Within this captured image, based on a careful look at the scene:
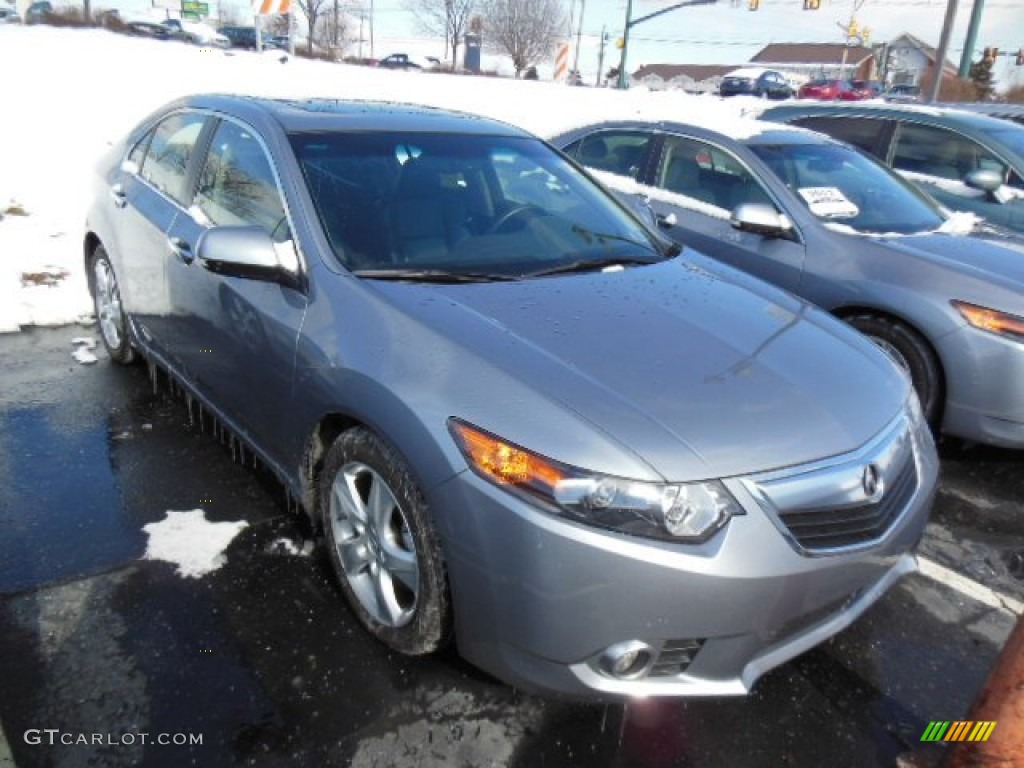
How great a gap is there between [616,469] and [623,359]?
456mm

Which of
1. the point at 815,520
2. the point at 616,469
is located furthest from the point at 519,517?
the point at 815,520

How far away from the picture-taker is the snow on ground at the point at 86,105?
19.0ft

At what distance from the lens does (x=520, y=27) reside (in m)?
48.4

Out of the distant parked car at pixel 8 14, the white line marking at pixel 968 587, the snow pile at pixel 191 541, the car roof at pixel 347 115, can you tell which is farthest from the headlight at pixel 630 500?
the distant parked car at pixel 8 14

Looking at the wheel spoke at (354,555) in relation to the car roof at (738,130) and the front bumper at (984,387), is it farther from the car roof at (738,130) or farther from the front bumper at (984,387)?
the car roof at (738,130)

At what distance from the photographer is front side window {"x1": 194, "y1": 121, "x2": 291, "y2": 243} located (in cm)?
286

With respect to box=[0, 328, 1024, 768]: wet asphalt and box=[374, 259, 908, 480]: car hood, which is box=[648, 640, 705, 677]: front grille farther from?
box=[374, 259, 908, 480]: car hood

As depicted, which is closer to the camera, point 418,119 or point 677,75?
point 418,119

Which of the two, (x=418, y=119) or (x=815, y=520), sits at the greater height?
(x=418, y=119)

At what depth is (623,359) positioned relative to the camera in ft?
7.32

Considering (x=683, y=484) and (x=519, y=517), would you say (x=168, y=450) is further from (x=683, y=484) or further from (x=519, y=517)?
(x=683, y=484)

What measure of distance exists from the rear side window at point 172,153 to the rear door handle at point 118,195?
139mm

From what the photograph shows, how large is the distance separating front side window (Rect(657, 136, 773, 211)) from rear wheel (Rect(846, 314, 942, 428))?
1061 mm

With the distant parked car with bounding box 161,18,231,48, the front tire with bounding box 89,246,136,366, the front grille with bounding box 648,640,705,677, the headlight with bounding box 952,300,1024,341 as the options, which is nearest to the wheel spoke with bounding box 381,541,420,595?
the front grille with bounding box 648,640,705,677
